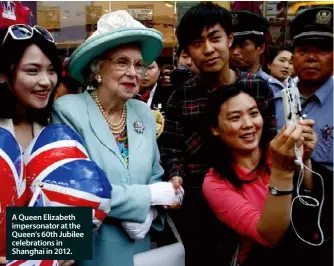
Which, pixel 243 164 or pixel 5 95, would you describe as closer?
pixel 5 95

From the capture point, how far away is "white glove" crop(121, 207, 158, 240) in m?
1.48

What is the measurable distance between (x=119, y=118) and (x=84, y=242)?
518 millimetres

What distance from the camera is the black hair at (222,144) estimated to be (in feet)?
4.87

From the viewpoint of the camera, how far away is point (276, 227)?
122cm

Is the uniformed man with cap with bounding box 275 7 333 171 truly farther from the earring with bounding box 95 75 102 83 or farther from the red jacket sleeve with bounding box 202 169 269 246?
the earring with bounding box 95 75 102 83

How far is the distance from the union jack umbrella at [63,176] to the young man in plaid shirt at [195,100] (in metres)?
0.48

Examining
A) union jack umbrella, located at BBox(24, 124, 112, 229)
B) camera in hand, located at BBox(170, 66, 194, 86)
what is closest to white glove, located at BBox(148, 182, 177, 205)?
union jack umbrella, located at BBox(24, 124, 112, 229)

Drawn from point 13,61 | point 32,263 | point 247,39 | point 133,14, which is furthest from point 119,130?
point 133,14

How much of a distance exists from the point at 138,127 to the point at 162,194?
0.28 metres

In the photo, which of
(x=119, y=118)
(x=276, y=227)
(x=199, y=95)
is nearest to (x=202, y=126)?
(x=199, y=95)

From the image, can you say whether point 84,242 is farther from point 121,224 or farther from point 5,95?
point 5,95

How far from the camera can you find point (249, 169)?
1.50 metres

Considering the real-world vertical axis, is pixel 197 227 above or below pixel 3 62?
below

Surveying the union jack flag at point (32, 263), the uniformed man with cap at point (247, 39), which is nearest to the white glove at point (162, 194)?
the union jack flag at point (32, 263)
